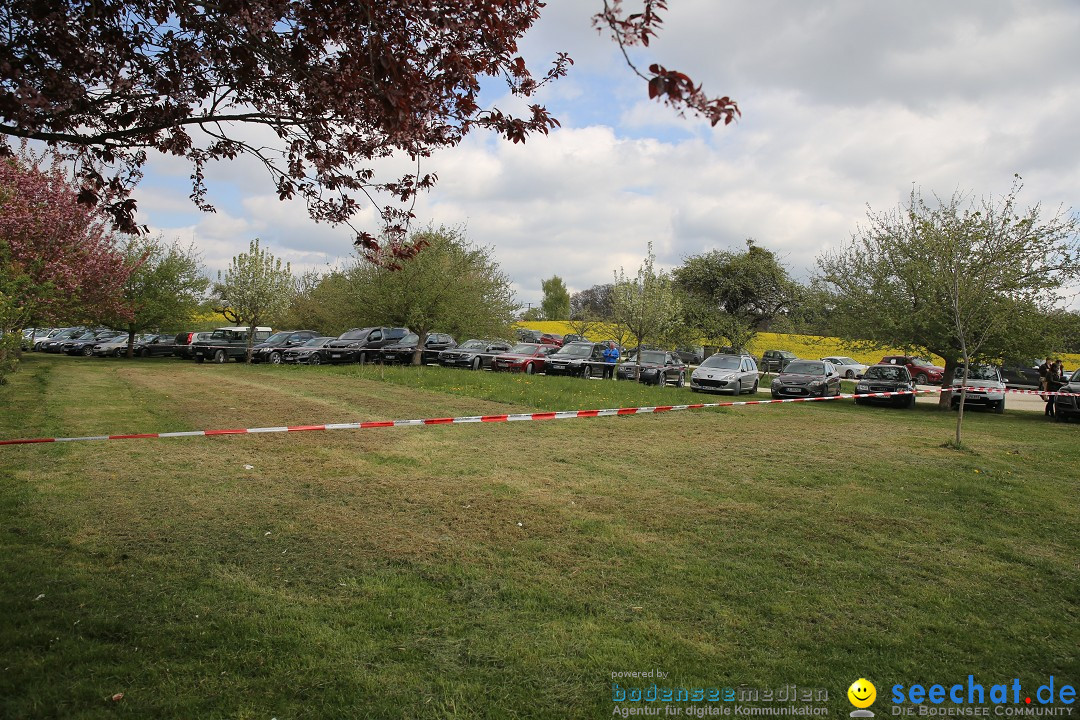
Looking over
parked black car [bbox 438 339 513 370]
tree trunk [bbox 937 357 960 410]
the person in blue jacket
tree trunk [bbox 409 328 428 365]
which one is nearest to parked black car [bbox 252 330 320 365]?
tree trunk [bbox 409 328 428 365]

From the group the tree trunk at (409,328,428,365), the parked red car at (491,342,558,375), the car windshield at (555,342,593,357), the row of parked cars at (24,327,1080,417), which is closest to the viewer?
the row of parked cars at (24,327,1080,417)

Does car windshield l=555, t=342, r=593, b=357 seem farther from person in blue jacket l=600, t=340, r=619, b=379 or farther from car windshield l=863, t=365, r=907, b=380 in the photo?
car windshield l=863, t=365, r=907, b=380

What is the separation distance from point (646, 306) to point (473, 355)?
25.9 ft

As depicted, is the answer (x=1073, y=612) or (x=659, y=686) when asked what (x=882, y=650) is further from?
(x=1073, y=612)

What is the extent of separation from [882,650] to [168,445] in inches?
383

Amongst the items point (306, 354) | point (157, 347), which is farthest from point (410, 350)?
point (157, 347)

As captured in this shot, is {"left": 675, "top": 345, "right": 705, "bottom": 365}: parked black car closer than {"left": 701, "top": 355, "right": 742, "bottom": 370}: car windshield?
No

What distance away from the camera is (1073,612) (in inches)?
184

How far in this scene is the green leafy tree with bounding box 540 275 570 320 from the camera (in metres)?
92.3

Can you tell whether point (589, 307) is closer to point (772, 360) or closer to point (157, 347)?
point (772, 360)

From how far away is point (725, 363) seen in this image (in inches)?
944

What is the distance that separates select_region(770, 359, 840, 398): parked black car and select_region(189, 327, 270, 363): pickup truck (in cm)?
2605

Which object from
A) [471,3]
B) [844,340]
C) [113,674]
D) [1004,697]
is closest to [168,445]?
[113,674]

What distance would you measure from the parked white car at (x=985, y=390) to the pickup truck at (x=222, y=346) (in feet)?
104
